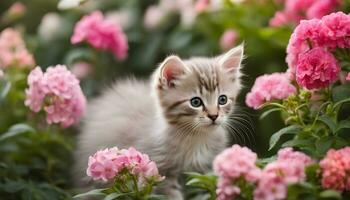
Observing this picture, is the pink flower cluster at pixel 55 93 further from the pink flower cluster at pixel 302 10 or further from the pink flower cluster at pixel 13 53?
the pink flower cluster at pixel 302 10

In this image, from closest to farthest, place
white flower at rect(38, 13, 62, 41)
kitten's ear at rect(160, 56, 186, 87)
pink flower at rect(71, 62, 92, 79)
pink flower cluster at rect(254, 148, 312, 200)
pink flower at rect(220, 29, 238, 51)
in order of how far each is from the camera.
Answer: pink flower cluster at rect(254, 148, 312, 200) < kitten's ear at rect(160, 56, 186, 87) < pink flower at rect(220, 29, 238, 51) < pink flower at rect(71, 62, 92, 79) < white flower at rect(38, 13, 62, 41)

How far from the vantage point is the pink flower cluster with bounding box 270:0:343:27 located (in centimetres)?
247

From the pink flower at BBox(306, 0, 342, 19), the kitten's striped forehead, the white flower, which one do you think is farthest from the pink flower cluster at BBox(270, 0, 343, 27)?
the white flower

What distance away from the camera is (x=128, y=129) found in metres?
2.59

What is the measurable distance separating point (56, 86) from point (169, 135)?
0.47 meters

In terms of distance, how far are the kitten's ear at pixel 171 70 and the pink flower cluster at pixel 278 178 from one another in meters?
0.75

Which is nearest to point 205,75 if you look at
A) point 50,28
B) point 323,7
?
point 323,7

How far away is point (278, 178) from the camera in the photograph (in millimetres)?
1619

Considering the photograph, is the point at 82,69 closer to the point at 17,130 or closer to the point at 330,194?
the point at 17,130

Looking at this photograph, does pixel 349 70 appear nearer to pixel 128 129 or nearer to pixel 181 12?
pixel 128 129

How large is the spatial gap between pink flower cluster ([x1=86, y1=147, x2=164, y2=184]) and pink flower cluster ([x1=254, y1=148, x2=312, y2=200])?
417mm

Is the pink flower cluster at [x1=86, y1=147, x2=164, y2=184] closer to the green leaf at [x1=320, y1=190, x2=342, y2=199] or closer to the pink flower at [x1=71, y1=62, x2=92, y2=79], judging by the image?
the green leaf at [x1=320, y1=190, x2=342, y2=199]

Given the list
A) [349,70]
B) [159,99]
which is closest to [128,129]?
[159,99]

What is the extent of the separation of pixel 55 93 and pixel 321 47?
39.7 inches
